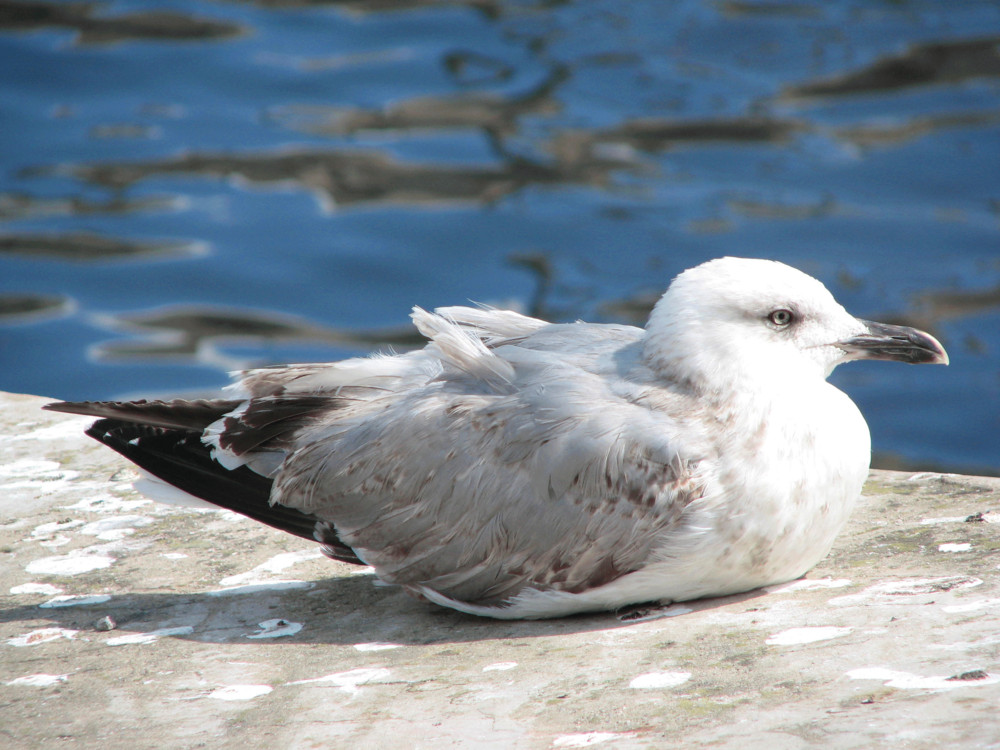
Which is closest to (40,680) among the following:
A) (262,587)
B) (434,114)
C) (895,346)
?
Result: (262,587)

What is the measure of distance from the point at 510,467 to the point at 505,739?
0.95 m

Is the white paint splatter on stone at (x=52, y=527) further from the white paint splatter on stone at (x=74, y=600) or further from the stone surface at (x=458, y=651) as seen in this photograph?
the white paint splatter on stone at (x=74, y=600)

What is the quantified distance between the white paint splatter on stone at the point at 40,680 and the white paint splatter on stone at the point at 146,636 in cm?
24

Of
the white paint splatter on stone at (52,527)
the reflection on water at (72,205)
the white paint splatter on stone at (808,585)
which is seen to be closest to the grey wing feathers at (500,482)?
the white paint splatter on stone at (808,585)

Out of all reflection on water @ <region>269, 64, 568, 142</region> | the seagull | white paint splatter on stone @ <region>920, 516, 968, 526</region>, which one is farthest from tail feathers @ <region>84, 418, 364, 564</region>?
reflection on water @ <region>269, 64, 568, 142</region>

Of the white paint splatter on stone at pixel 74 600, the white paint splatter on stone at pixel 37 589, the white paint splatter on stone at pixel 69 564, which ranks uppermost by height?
the white paint splatter on stone at pixel 69 564

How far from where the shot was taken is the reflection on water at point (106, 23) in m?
13.0

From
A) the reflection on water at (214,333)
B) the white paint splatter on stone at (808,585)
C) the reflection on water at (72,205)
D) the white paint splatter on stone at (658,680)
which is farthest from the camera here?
the reflection on water at (72,205)

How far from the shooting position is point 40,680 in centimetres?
364

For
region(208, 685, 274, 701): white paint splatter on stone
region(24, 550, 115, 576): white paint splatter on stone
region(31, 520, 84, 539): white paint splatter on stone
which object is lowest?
region(208, 685, 274, 701): white paint splatter on stone

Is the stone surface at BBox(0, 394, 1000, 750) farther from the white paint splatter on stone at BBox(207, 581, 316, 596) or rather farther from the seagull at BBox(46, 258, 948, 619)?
the seagull at BBox(46, 258, 948, 619)

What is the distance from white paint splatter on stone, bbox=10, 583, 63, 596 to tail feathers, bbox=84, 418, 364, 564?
497 mm

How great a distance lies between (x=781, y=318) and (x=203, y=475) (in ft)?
6.37

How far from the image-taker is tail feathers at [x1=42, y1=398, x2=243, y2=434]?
4.32 m
